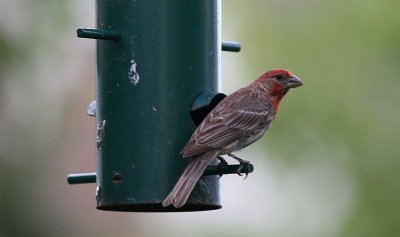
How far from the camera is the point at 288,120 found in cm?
1933

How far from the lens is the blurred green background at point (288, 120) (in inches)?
745

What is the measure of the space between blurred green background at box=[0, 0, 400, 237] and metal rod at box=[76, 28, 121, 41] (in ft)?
23.3

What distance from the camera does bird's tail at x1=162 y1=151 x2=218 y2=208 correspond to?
11617 millimetres

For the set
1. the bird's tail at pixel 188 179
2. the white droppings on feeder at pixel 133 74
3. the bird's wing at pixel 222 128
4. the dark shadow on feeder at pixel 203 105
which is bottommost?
the bird's tail at pixel 188 179

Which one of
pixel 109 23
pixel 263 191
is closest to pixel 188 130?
pixel 109 23

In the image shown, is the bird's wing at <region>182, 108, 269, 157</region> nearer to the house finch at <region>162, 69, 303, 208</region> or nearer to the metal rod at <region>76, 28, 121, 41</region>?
the house finch at <region>162, 69, 303, 208</region>

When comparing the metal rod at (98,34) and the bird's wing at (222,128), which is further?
the bird's wing at (222,128)

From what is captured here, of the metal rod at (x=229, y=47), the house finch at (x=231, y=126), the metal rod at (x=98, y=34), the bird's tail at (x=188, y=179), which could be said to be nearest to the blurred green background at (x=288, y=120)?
the metal rod at (x=229, y=47)

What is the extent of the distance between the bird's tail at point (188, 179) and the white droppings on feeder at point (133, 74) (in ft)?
2.82

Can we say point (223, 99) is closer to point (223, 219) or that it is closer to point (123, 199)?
point (123, 199)

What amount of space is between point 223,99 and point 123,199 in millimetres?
1377

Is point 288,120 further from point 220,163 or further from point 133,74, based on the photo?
point 133,74

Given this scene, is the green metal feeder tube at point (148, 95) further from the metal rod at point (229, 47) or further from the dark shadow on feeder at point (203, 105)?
the metal rod at point (229, 47)

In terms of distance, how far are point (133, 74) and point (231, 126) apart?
1.00 meters
